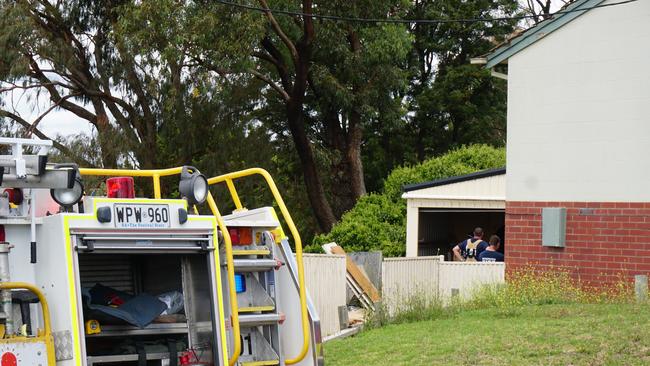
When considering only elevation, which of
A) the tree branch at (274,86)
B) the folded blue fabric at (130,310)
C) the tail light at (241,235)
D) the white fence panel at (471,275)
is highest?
the tree branch at (274,86)

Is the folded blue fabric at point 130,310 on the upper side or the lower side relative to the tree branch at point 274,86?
lower

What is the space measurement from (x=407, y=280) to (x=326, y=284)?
174 centimetres

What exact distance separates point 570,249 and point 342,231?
10655 mm

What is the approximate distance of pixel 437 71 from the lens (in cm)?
4431

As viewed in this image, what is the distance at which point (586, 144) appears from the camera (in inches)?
773

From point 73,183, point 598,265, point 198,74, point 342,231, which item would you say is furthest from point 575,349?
point 198,74

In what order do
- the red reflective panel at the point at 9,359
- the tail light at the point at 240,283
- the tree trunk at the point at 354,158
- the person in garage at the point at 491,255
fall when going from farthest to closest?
the tree trunk at the point at 354,158
the person in garage at the point at 491,255
the tail light at the point at 240,283
the red reflective panel at the point at 9,359

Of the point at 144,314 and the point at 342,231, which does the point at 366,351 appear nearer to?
the point at 144,314

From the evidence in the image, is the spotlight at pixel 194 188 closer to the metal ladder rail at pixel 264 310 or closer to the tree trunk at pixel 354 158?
the metal ladder rail at pixel 264 310

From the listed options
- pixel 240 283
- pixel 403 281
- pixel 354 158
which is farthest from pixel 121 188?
pixel 354 158

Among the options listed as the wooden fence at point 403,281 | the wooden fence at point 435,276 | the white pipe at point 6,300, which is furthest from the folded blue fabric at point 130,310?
the wooden fence at point 435,276

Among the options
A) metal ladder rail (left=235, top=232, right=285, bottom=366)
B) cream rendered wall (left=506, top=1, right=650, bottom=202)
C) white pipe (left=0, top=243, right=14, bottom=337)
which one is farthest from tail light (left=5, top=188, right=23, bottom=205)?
cream rendered wall (left=506, top=1, right=650, bottom=202)

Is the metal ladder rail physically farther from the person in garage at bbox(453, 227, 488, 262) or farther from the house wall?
the person in garage at bbox(453, 227, 488, 262)

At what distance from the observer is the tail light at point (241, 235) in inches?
315
